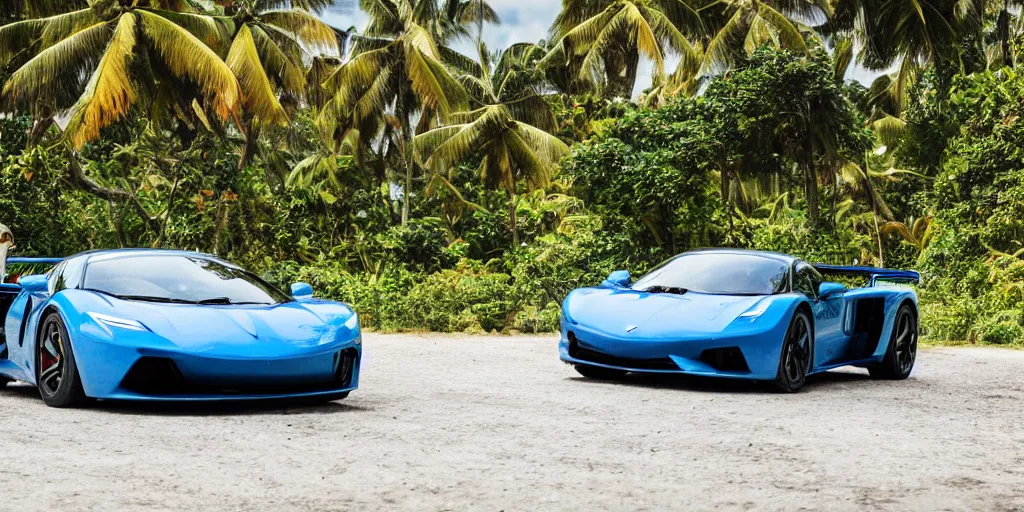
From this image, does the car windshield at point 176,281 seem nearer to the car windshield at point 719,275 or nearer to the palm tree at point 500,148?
the car windshield at point 719,275

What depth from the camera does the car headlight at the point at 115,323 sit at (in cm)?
686

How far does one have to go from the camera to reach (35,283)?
7750mm

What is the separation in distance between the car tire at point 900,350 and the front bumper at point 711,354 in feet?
7.74

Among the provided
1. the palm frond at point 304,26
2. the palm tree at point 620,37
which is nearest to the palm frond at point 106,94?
the palm frond at point 304,26

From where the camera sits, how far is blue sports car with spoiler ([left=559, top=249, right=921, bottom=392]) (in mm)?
8836

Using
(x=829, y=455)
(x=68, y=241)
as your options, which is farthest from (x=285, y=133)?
(x=829, y=455)

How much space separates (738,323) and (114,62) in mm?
15931

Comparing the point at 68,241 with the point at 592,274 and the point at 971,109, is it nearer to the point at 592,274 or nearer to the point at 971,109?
the point at 592,274

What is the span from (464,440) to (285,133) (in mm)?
38097

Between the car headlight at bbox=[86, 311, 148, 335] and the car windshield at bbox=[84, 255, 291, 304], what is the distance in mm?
487

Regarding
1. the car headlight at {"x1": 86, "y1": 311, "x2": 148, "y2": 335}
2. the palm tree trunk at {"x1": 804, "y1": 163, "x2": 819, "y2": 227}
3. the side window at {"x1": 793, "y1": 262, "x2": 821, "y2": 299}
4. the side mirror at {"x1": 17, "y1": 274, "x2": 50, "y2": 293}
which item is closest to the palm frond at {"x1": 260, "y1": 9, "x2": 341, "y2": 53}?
the palm tree trunk at {"x1": 804, "y1": 163, "x2": 819, "y2": 227}

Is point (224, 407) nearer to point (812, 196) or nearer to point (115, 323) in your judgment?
point (115, 323)

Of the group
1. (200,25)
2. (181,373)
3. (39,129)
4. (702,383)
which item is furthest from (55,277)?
(39,129)

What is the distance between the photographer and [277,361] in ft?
23.4
